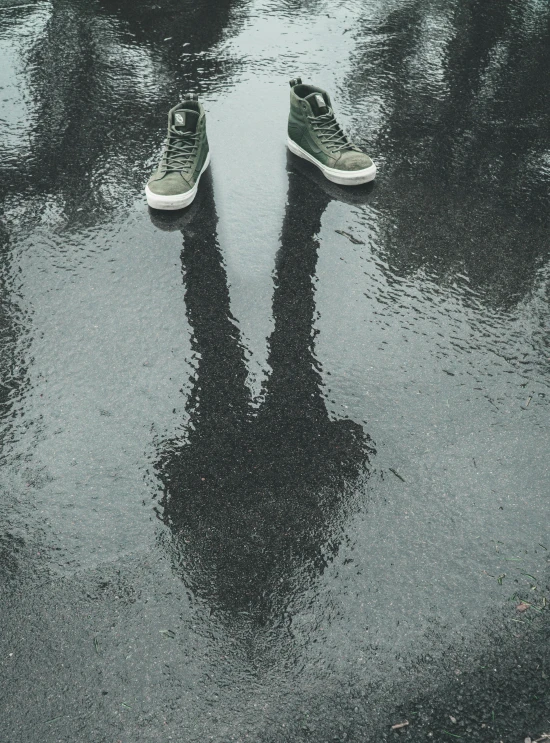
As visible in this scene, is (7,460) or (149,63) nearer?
(7,460)

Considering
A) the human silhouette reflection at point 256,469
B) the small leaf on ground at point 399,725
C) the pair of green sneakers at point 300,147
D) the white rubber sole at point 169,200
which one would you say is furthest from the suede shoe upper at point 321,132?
the small leaf on ground at point 399,725

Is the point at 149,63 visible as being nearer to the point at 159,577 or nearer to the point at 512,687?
the point at 159,577

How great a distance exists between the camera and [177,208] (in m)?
3.17

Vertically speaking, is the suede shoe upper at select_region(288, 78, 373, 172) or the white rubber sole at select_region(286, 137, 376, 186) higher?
the suede shoe upper at select_region(288, 78, 373, 172)

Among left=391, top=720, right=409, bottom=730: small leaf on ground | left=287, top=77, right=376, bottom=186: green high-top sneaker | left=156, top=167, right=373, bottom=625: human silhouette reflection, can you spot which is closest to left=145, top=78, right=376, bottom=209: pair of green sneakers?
left=287, top=77, right=376, bottom=186: green high-top sneaker

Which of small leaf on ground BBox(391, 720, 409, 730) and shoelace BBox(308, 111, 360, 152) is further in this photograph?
shoelace BBox(308, 111, 360, 152)

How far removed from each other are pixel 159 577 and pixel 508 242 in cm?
225

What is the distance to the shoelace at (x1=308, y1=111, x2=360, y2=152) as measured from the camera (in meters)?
3.35

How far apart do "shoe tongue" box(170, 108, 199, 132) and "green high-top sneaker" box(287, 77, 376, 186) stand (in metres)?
0.56

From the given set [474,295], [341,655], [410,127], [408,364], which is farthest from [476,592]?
[410,127]

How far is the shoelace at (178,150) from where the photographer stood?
3232mm

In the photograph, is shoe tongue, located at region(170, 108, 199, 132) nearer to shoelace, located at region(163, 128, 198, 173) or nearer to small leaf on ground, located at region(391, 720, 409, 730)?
shoelace, located at region(163, 128, 198, 173)

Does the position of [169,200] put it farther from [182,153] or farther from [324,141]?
[324,141]

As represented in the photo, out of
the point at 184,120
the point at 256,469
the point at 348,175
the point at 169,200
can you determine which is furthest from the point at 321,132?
the point at 256,469
